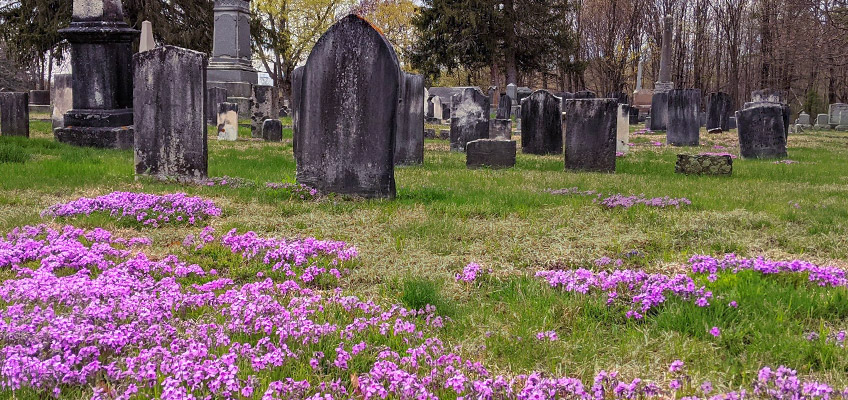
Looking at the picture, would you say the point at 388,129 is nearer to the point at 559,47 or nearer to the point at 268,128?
the point at 268,128

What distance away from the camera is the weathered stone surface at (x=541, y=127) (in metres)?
14.7

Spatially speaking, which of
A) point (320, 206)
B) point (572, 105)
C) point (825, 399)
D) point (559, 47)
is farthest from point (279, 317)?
point (559, 47)

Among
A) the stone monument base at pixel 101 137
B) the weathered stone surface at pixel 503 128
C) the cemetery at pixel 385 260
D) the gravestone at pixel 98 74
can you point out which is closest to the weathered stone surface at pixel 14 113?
the gravestone at pixel 98 74

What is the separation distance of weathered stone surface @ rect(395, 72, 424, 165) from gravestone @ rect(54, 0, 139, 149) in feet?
18.7

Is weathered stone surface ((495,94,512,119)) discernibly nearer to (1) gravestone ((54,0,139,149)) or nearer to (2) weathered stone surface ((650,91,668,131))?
(2) weathered stone surface ((650,91,668,131))

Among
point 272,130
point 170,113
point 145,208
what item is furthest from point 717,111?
point 145,208

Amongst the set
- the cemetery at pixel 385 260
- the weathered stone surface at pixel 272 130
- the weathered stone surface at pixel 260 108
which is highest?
the weathered stone surface at pixel 260 108

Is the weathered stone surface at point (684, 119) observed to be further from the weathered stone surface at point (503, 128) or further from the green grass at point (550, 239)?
the green grass at point (550, 239)

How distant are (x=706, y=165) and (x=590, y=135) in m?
1.98

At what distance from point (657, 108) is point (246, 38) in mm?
18815

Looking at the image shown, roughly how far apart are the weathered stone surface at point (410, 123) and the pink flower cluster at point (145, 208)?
519 cm

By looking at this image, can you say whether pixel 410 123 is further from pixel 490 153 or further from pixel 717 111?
pixel 717 111

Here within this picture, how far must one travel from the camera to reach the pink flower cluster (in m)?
5.97

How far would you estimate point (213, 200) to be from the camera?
693 cm
